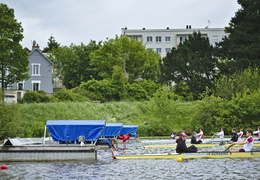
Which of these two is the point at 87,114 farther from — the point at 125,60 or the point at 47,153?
the point at 47,153

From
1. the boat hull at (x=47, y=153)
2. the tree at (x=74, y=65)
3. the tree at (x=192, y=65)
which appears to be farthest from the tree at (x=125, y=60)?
the boat hull at (x=47, y=153)

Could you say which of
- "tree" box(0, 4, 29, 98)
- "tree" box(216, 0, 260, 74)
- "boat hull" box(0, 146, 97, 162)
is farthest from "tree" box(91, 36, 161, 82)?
"boat hull" box(0, 146, 97, 162)

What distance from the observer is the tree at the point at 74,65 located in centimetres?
9350

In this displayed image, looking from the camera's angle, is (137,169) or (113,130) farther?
(113,130)

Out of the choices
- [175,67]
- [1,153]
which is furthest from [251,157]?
[175,67]

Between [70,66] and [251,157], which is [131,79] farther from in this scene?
[251,157]

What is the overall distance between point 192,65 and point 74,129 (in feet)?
147

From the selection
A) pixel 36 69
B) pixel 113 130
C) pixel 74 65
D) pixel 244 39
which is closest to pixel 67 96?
pixel 36 69

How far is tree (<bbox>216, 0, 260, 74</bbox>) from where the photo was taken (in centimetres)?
6600

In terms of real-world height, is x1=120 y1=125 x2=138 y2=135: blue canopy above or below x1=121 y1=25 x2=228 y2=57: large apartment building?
below

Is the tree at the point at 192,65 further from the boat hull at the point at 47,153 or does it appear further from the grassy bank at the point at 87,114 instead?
the boat hull at the point at 47,153

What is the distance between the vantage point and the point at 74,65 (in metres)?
95.2

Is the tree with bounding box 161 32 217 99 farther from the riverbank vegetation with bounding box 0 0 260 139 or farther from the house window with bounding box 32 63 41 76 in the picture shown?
the house window with bounding box 32 63 41 76

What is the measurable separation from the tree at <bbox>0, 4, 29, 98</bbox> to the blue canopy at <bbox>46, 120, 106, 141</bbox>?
30202 millimetres
